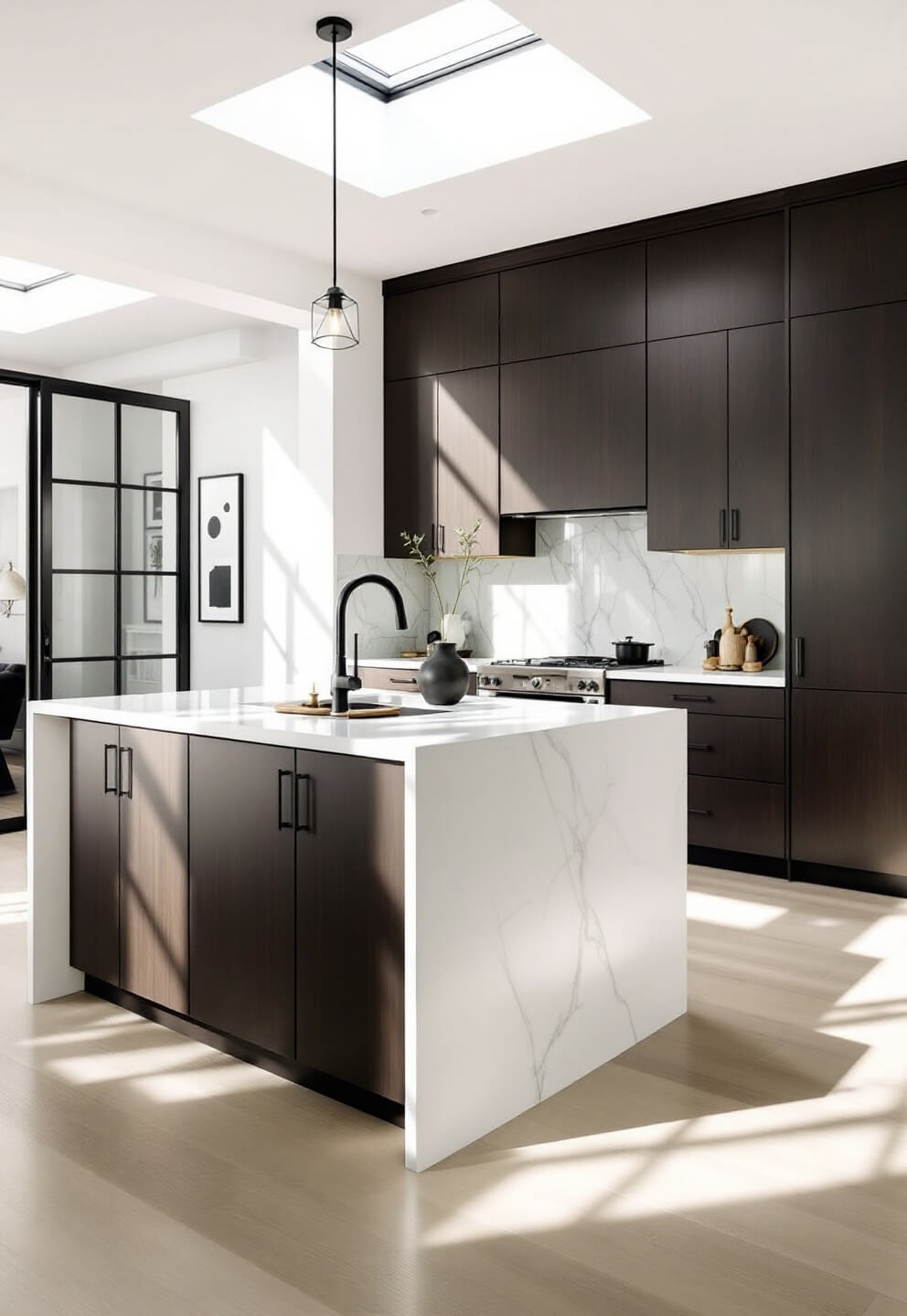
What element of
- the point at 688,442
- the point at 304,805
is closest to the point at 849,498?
the point at 688,442

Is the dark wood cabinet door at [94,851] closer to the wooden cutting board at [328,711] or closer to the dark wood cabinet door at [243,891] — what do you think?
the dark wood cabinet door at [243,891]

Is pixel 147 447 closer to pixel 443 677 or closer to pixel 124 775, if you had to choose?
pixel 124 775

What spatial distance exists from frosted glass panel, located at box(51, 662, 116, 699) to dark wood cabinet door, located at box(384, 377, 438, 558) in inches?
65.0

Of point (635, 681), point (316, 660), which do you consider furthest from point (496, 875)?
point (316, 660)

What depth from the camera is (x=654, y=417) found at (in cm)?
482

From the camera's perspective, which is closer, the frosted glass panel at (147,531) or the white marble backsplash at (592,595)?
the white marble backsplash at (592,595)

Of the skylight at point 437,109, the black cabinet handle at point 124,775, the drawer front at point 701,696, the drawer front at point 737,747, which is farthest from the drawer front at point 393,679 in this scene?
the black cabinet handle at point 124,775

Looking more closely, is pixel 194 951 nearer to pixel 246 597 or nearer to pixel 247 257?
pixel 247 257

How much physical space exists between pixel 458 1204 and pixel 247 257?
4281mm

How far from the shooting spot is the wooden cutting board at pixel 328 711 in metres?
2.78

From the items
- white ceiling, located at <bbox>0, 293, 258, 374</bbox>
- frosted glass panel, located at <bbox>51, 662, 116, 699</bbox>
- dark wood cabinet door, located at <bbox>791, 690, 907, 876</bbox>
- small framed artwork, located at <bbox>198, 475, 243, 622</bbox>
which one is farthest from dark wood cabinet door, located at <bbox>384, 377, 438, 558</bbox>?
dark wood cabinet door, located at <bbox>791, 690, 907, 876</bbox>

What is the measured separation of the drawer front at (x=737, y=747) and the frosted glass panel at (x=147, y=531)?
3156mm

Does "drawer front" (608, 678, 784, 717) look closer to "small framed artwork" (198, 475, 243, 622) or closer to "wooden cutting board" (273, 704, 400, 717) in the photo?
"wooden cutting board" (273, 704, 400, 717)

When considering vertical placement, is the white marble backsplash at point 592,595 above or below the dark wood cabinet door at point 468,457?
below
